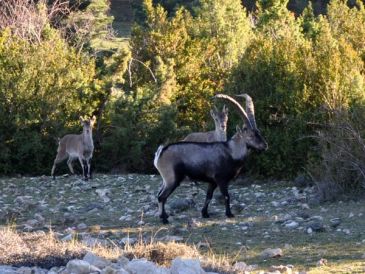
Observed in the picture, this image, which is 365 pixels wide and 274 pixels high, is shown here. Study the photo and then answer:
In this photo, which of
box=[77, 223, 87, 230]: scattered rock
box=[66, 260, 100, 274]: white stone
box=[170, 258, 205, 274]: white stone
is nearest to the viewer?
box=[170, 258, 205, 274]: white stone

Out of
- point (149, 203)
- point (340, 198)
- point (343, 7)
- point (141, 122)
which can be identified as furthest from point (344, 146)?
point (343, 7)

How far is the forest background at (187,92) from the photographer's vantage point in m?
15.9

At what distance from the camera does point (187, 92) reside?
72.4 ft

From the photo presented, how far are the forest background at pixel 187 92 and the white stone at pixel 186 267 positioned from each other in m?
6.75

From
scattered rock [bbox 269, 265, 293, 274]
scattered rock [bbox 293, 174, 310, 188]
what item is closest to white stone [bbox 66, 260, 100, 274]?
scattered rock [bbox 269, 265, 293, 274]

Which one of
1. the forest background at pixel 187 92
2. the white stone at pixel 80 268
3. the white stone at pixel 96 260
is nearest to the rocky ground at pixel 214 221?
the white stone at pixel 96 260

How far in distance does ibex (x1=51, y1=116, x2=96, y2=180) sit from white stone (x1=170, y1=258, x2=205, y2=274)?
11484 millimetres

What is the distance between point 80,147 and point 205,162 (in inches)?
274

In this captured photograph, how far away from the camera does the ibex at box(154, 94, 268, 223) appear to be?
42.2ft

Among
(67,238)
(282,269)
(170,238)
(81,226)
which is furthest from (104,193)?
(282,269)

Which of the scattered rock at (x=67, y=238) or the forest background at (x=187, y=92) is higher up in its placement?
the forest background at (x=187, y=92)

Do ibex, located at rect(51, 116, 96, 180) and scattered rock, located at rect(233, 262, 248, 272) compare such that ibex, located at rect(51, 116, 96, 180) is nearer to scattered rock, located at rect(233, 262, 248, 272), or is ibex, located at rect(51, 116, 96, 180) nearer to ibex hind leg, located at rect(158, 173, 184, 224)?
ibex hind leg, located at rect(158, 173, 184, 224)

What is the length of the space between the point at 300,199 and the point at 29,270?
23.1 feet

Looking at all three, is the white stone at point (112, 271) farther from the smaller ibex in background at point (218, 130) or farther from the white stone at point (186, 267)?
the smaller ibex in background at point (218, 130)
